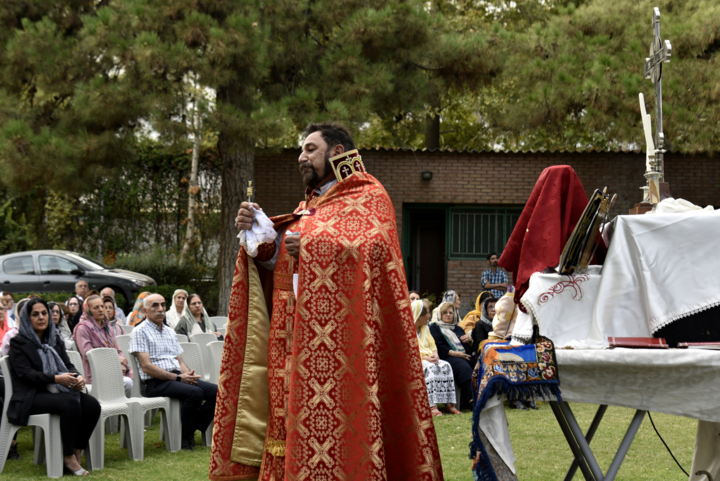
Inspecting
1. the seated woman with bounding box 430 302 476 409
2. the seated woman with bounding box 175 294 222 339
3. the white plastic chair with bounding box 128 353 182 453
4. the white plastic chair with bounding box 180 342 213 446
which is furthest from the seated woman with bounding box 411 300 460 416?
the white plastic chair with bounding box 128 353 182 453

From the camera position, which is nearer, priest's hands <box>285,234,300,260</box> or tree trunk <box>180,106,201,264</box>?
priest's hands <box>285,234,300,260</box>

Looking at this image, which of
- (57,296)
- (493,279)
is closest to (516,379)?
(493,279)

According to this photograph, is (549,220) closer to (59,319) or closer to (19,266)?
(59,319)

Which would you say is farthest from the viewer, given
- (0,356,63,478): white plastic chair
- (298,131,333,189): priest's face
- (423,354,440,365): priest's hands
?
(423,354,440,365): priest's hands

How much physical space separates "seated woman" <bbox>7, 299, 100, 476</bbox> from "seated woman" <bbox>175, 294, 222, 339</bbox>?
3233 mm

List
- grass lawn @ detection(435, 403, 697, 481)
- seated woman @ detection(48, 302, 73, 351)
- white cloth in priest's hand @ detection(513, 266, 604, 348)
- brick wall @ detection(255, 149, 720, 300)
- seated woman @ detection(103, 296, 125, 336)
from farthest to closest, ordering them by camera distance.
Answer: brick wall @ detection(255, 149, 720, 300), seated woman @ detection(103, 296, 125, 336), seated woman @ detection(48, 302, 73, 351), grass lawn @ detection(435, 403, 697, 481), white cloth in priest's hand @ detection(513, 266, 604, 348)

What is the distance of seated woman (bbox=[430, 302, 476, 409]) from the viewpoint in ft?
32.9

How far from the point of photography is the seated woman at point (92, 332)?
25.2ft

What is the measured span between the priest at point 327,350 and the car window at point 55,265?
40.9 ft

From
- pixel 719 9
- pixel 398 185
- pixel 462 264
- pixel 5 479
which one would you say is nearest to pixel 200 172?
pixel 398 185

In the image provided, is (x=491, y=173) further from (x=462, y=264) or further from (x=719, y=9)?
(x=719, y=9)

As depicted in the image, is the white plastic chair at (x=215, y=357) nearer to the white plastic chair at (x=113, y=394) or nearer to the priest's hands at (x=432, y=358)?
the white plastic chair at (x=113, y=394)

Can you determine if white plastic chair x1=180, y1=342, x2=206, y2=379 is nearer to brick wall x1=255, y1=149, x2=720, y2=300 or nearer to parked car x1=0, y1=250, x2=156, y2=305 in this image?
parked car x1=0, y1=250, x2=156, y2=305

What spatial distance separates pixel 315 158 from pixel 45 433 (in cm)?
361
